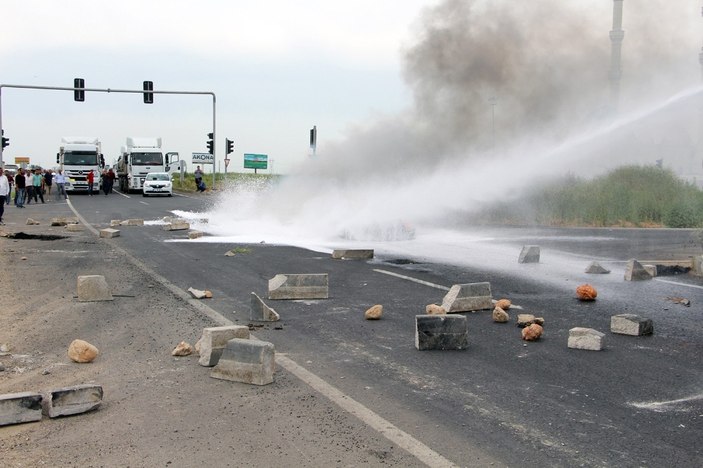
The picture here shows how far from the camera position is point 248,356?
17.1 ft

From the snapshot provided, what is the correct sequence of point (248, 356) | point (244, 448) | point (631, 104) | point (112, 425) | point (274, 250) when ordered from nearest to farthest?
1. point (244, 448)
2. point (112, 425)
3. point (248, 356)
4. point (274, 250)
5. point (631, 104)

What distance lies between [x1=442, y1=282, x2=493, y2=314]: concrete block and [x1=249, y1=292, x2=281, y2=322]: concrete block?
73.4 inches

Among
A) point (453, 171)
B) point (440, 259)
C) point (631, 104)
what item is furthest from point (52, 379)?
point (631, 104)

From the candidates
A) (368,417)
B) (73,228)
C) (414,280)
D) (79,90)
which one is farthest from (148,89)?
(368,417)

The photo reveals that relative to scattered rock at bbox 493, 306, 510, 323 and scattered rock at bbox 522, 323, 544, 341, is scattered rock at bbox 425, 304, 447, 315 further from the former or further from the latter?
scattered rock at bbox 522, 323, 544, 341

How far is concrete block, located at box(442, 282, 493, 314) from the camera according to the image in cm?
786

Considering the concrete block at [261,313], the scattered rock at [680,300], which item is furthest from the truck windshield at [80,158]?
the scattered rock at [680,300]

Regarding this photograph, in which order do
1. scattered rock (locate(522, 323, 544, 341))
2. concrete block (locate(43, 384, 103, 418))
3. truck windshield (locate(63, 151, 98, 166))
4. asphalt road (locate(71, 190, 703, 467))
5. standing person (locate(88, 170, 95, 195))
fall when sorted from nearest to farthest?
asphalt road (locate(71, 190, 703, 467)) < concrete block (locate(43, 384, 103, 418)) < scattered rock (locate(522, 323, 544, 341)) < standing person (locate(88, 170, 95, 195)) < truck windshield (locate(63, 151, 98, 166))

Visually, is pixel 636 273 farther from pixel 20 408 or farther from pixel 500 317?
pixel 20 408

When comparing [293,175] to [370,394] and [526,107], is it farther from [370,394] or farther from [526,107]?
[370,394]

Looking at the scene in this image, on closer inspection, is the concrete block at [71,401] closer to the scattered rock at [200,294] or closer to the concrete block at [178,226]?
the scattered rock at [200,294]

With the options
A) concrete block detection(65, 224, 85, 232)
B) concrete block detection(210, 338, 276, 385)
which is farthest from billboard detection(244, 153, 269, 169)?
concrete block detection(210, 338, 276, 385)

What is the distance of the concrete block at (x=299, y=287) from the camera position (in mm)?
8641

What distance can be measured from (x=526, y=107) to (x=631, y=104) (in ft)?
9.68
